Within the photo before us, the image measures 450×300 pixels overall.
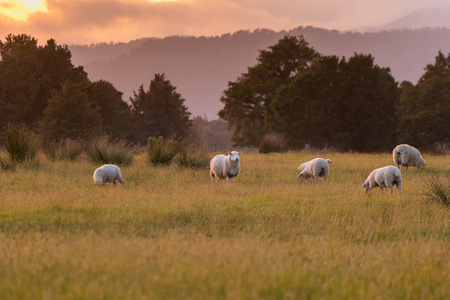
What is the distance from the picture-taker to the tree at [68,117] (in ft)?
143

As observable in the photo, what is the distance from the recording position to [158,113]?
2495 inches

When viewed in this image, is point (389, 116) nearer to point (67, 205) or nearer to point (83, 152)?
point (83, 152)

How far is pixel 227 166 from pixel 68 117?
112ft

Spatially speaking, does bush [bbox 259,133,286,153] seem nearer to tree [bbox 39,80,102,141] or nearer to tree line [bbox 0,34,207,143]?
tree line [bbox 0,34,207,143]

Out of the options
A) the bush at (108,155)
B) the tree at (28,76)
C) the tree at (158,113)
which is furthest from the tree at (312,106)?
the bush at (108,155)

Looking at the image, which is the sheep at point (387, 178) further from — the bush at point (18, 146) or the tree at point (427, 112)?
the tree at point (427, 112)

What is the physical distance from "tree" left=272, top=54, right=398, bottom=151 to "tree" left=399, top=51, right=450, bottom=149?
229 centimetres

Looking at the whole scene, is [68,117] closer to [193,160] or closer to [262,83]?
[262,83]

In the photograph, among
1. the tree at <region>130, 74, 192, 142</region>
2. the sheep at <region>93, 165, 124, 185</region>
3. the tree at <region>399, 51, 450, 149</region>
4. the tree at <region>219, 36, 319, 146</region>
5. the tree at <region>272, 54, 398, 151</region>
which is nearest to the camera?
the sheep at <region>93, 165, 124, 185</region>

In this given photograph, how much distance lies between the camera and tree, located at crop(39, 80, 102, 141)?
143ft

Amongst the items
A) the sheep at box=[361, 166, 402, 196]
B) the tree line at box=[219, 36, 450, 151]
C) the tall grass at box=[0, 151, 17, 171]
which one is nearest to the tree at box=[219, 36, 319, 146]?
the tree line at box=[219, 36, 450, 151]

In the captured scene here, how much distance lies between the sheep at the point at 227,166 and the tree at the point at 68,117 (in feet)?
102

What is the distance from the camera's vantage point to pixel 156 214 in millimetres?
8766

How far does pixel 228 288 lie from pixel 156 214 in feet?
14.4
